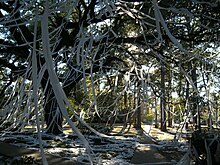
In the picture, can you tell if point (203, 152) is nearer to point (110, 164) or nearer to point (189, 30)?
point (110, 164)

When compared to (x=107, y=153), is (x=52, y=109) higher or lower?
higher

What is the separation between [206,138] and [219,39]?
1.47m

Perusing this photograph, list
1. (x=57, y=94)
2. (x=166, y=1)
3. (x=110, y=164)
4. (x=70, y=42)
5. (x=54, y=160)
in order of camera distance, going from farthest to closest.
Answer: (x=54, y=160)
(x=110, y=164)
(x=70, y=42)
(x=166, y=1)
(x=57, y=94)

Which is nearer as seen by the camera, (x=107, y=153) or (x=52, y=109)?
(x=52, y=109)

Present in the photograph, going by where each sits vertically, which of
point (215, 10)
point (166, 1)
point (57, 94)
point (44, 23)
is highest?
point (166, 1)

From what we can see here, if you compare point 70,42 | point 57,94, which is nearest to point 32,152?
point 70,42

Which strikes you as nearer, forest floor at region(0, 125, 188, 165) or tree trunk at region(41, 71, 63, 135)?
tree trunk at region(41, 71, 63, 135)

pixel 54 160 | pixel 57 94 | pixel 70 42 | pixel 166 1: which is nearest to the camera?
pixel 57 94

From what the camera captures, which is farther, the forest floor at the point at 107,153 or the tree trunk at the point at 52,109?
the forest floor at the point at 107,153

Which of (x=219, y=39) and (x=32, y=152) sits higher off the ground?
(x=219, y=39)

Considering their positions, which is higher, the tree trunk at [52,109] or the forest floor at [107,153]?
the tree trunk at [52,109]

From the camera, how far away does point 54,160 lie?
5203 millimetres

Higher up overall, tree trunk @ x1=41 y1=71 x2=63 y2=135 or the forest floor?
tree trunk @ x1=41 y1=71 x2=63 y2=135

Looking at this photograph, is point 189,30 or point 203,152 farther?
point 189,30
